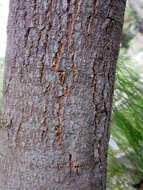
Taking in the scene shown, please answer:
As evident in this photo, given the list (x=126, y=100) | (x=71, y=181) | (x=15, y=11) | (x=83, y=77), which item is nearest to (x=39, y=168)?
(x=71, y=181)

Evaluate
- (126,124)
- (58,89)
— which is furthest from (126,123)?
(58,89)

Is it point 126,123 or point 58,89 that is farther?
point 126,123

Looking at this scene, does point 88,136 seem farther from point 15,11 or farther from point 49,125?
point 15,11

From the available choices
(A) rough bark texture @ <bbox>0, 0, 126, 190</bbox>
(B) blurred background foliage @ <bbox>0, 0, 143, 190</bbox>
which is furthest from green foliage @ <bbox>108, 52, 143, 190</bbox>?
(A) rough bark texture @ <bbox>0, 0, 126, 190</bbox>

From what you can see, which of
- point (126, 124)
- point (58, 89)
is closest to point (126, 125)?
A: point (126, 124)

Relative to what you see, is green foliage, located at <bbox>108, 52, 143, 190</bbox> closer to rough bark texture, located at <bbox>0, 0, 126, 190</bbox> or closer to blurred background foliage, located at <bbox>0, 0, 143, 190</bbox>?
blurred background foliage, located at <bbox>0, 0, 143, 190</bbox>

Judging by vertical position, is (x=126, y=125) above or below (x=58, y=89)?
below

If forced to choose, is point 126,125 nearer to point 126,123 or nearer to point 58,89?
point 126,123

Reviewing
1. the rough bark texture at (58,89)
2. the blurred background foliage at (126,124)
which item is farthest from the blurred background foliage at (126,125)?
the rough bark texture at (58,89)
